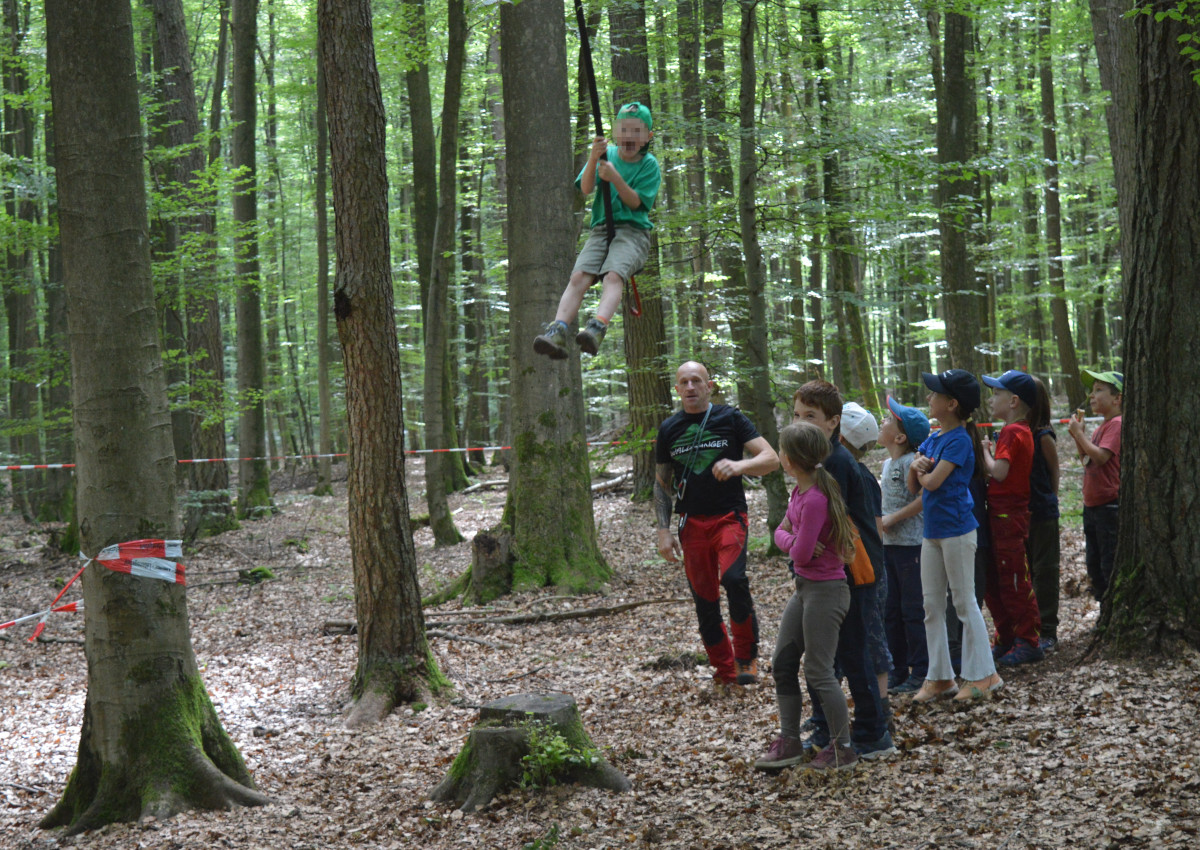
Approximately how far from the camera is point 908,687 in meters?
5.20

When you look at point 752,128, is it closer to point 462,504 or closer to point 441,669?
point 441,669

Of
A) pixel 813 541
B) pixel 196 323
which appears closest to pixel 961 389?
pixel 813 541

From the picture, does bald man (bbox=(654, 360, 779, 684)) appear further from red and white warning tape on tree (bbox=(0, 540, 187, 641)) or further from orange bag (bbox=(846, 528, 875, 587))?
red and white warning tape on tree (bbox=(0, 540, 187, 641))

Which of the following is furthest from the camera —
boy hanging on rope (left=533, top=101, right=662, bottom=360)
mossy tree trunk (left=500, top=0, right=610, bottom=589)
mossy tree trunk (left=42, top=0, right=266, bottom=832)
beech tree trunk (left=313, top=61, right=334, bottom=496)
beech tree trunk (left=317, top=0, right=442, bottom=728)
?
beech tree trunk (left=313, top=61, right=334, bottom=496)

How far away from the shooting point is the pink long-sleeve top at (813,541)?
3.96 m

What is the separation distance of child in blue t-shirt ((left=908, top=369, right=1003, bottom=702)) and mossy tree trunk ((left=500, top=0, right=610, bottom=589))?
427 cm

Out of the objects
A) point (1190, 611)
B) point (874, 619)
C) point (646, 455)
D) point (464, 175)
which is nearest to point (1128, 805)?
point (874, 619)

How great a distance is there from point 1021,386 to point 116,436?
194 inches

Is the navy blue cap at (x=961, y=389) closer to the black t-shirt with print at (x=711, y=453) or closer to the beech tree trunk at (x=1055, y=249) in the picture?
the black t-shirt with print at (x=711, y=453)

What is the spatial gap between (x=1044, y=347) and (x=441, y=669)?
61.0ft

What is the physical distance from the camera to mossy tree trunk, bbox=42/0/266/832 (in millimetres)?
4199

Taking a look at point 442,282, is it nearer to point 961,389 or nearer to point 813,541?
point 961,389

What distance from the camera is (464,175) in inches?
796

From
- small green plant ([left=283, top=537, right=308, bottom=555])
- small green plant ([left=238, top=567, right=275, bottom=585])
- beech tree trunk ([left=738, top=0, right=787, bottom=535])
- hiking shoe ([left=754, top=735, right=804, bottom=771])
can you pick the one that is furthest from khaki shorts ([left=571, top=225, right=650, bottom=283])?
small green plant ([left=283, top=537, right=308, bottom=555])
